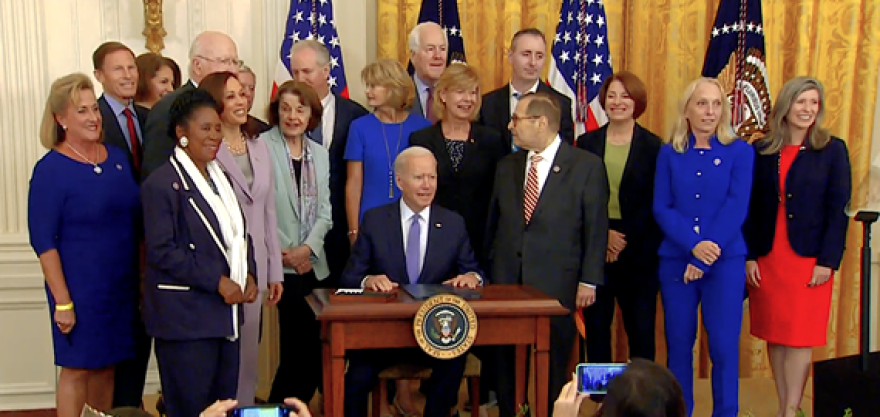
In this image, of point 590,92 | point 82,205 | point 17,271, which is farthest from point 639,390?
point 17,271

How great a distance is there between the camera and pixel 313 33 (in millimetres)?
4957

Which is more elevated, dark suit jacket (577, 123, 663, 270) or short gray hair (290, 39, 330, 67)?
short gray hair (290, 39, 330, 67)

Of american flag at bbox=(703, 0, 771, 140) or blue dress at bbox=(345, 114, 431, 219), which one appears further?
american flag at bbox=(703, 0, 771, 140)

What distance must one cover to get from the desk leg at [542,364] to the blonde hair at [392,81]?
54.2 inches

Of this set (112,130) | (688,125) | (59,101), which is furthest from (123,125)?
(688,125)

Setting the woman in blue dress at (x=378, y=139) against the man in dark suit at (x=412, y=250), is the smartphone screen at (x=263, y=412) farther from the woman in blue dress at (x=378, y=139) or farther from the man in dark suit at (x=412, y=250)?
the woman in blue dress at (x=378, y=139)

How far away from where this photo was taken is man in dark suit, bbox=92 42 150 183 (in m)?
3.71

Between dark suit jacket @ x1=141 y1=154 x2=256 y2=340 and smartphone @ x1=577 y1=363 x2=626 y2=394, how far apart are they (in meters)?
1.61

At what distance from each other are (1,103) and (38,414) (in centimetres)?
167

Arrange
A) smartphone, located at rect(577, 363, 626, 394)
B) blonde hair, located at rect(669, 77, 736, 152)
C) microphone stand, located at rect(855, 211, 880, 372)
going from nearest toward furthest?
smartphone, located at rect(577, 363, 626, 394)
microphone stand, located at rect(855, 211, 880, 372)
blonde hair, located at rect(669, 77, 736, 152)

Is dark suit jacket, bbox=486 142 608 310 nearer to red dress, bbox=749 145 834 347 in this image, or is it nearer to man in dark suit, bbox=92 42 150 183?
red dress, bbox=749 145 834 347

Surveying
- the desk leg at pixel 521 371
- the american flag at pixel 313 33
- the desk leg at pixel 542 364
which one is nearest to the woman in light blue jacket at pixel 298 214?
the american flag at pixel 313 33

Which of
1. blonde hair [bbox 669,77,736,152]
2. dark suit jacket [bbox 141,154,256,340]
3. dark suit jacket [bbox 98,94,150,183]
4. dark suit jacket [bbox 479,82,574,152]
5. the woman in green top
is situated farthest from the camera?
dark suit jacket [bbox 479,82,574,152]

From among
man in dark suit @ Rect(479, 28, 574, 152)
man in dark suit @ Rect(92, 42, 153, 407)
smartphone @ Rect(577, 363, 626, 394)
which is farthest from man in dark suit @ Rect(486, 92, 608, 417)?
smartphone @ Rect(577, 363, 626, 394)
